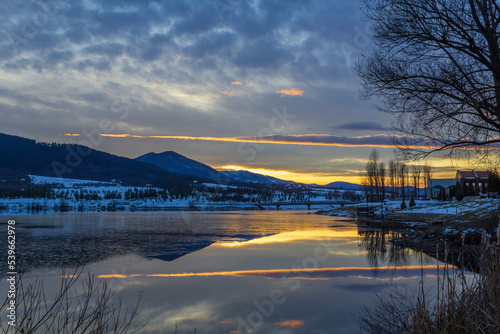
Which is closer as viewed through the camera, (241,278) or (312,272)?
(241,278)

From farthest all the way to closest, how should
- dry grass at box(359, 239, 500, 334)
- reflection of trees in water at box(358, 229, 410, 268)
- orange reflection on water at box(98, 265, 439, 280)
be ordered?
reflection of trees in water at box(358, 229, 410, 268) → orange reflection on water at box(98, 265, 439, 280) → dry grass at box(359, 239, 500, 334)

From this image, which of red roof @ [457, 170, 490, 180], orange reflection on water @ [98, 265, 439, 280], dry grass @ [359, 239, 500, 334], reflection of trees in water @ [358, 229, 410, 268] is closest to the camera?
dry grass @ [359, 239, 500, 334]

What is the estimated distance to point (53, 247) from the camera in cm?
1959

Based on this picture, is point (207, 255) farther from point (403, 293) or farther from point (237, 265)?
point (403, 293)

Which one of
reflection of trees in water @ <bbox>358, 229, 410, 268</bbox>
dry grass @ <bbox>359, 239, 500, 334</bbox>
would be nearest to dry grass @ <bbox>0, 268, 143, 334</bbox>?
dry grass @ <bbox>359, 239, 500, 334</bbox>

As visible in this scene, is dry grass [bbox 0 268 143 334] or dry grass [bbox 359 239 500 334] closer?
dry grass [bbox 0 268 143 334]

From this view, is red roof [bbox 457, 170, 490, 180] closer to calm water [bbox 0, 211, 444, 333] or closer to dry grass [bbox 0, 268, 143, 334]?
calm water [bbox 0, 211, 444, 333]

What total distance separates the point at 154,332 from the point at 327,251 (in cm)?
1314

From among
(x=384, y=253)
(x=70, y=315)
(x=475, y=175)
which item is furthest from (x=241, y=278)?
(x=475, y=175)

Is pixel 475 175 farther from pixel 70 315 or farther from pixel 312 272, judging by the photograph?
pixel 70 315

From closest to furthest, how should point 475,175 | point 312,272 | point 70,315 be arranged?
point 70,315 → point 312,272 → point 475,175

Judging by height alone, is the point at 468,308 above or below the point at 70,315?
above

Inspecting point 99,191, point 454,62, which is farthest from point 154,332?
point 99,191

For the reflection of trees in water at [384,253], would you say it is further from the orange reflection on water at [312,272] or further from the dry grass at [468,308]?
the dry grass at [468,308]
